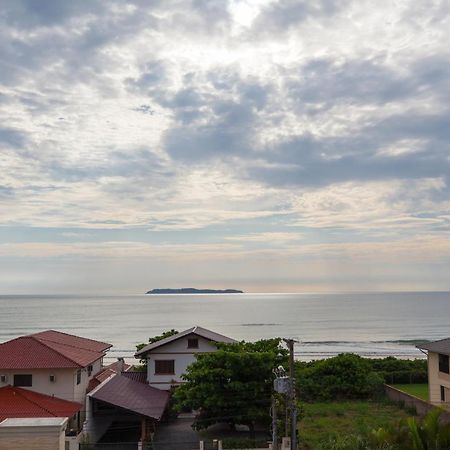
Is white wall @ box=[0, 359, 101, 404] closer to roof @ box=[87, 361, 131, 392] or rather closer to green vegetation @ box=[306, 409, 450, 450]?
roof @ box=[87, 361, 131, 392]

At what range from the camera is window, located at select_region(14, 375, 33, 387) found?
2694 centimetres

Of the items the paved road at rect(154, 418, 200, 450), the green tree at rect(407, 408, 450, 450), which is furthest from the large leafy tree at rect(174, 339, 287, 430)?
the green tree at rect(407, 408, 450, 450)

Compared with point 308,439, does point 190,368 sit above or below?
above

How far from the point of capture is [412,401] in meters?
33.0

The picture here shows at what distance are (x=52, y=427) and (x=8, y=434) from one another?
1419mm

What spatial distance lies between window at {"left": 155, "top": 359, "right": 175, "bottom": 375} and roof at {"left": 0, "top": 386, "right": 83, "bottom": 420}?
26.3ft

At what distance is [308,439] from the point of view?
25.0 m

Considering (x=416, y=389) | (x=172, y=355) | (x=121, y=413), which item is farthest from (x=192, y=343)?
(x=416, y=389)

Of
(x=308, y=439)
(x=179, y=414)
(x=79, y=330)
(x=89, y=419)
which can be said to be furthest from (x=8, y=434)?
(x=79, y=330)

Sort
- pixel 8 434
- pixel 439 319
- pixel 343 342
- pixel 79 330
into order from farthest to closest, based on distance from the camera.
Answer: pixel 439 319 < pixel 79 330 < pixel 343 342 < pixel 8 434

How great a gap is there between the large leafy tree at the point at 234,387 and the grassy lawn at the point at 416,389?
1661cm

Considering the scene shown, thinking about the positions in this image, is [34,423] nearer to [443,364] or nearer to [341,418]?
[341,418]

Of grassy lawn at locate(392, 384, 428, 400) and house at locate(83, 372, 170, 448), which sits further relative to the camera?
grassy lawn at locate(392, 384, 428, 400)

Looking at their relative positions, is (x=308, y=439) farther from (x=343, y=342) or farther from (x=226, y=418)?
(x=343, y=342)
